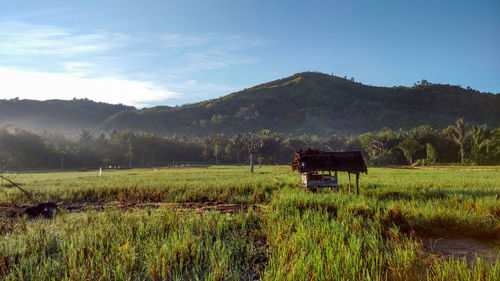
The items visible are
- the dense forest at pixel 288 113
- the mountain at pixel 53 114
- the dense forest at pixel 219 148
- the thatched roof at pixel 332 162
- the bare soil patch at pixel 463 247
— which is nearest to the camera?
the bare soil patch at pixel 463 247

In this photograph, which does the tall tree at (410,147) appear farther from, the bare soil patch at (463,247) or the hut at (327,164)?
the bare soil patch at (463,247)

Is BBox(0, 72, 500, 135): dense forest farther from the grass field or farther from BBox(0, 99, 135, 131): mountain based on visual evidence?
the grass field

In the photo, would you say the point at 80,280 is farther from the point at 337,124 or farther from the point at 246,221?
the point at 337,124

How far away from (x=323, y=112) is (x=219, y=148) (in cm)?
9468

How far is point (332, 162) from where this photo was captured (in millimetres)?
14734

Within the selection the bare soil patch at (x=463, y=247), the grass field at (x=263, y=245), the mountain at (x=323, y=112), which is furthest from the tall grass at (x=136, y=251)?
the mountain at (x=323, y=112)

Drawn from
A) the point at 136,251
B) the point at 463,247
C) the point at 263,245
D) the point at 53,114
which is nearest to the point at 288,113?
the point at 53,114

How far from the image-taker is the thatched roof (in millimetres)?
14477

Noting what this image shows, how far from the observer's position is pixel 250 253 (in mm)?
6117

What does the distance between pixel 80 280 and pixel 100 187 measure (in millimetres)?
14986

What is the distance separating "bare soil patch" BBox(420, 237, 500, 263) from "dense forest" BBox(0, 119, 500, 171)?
63.9 m

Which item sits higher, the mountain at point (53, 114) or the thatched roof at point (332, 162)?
the mountain at point (53, 114)

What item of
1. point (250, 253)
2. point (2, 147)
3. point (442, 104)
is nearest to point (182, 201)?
point (250, 253)

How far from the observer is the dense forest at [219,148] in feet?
213
